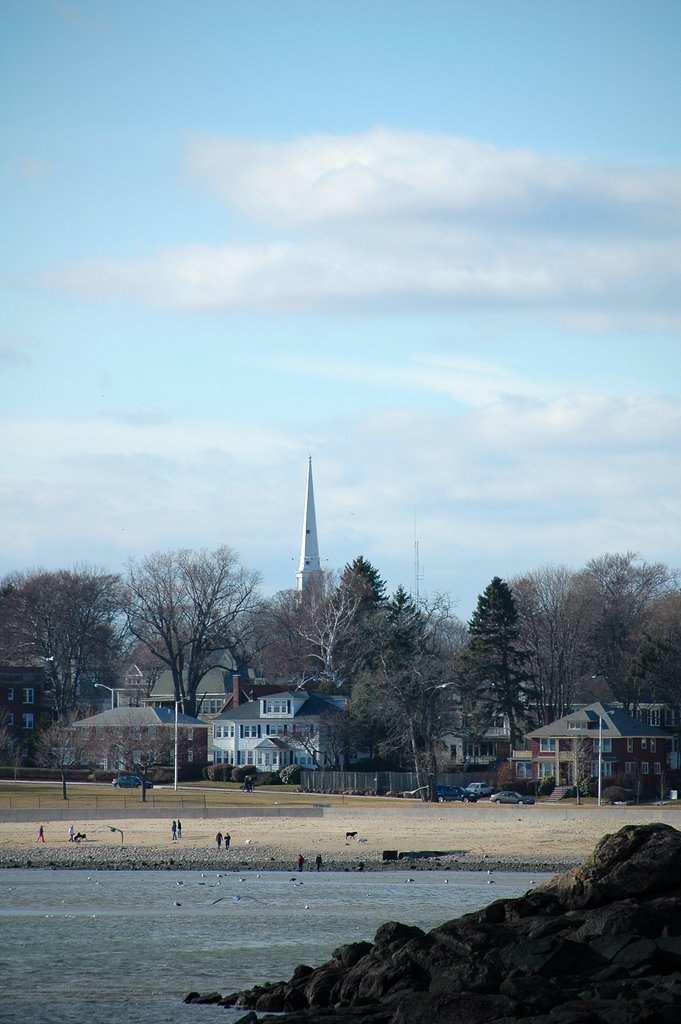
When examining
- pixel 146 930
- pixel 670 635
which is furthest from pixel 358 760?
pixel 146 930

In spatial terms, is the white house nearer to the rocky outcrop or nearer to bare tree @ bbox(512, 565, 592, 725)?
bare tree @ bbox(512, 565, 592, 725)

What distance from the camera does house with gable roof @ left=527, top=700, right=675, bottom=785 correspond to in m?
98.0

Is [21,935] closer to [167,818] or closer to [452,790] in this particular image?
[167,818]

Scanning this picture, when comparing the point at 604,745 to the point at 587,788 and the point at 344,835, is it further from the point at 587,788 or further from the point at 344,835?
the point at 344,835

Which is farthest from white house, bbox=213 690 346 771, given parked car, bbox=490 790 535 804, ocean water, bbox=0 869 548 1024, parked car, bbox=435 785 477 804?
ocean water, bbox=0 869 548 1024

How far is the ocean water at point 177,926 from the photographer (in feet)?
115

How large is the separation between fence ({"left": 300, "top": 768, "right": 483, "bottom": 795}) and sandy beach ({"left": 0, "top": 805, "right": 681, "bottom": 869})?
1460 centimetres

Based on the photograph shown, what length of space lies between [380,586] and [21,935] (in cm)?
8850

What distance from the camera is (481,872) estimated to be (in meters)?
60.5

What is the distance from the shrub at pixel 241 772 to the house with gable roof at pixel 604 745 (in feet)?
61.2

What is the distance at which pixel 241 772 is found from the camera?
10369 cm

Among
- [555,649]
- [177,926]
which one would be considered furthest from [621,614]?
[177,926]

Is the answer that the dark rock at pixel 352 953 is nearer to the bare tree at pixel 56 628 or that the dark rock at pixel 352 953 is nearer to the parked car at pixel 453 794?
the parked car at pixel 453 794

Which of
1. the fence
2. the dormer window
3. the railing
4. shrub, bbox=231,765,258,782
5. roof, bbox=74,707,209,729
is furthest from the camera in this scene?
the dormer window
